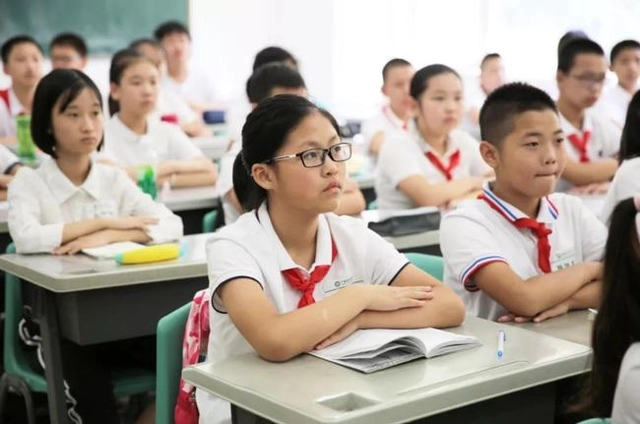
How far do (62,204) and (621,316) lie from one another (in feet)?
6.68

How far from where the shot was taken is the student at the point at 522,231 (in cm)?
227

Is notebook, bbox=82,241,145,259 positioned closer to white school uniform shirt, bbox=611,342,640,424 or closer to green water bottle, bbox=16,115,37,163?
white school uniform shirt, bbox=611,342,640,424

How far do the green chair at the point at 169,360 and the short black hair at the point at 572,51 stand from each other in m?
2.55

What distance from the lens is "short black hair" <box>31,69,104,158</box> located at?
3109 millimetres

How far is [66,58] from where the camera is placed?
21.5 feet

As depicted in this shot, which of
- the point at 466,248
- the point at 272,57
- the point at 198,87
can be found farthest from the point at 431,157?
the point at 198,87

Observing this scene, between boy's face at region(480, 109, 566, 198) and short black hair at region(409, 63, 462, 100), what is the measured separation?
5.19 feet

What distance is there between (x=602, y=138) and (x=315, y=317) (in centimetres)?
282

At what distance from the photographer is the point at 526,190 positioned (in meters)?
2.45

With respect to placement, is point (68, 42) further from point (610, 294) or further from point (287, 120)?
point (610, 294)

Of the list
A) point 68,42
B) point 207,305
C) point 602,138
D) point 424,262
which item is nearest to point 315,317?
point 207,305

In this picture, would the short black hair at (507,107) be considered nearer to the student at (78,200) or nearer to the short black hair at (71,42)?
the student at (78,200)

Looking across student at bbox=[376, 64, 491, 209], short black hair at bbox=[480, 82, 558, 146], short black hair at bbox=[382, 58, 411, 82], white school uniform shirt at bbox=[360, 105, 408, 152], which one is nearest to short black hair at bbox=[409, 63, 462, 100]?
student at bbox=[376, 64, 491, 209]

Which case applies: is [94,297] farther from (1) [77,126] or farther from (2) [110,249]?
(1) [77,126]
